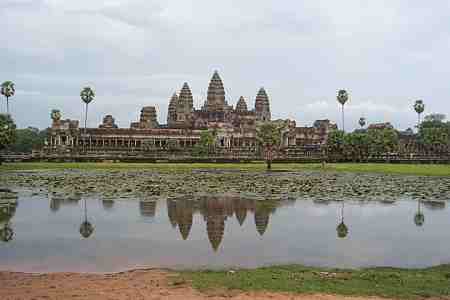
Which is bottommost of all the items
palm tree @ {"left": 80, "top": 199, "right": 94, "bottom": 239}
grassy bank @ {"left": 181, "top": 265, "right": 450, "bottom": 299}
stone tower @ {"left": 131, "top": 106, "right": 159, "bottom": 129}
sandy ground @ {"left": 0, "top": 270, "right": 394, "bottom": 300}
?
palm tree @ {"left": 80, "top": 199, "right": 94, "bottom": 239}

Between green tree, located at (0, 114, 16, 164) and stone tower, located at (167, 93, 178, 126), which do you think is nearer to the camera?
green tree, located at (0, 114, 16, 164)

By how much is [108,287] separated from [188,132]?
99.8 metres

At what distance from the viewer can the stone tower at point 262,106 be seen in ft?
416

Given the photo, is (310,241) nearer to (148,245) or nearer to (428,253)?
(428,253)

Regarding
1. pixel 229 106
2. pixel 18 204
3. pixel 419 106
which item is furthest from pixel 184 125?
pixel 18 204

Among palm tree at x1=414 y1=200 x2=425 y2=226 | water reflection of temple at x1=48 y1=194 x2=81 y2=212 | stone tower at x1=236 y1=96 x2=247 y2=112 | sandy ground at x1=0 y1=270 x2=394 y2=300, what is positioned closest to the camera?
sandy ground at x1=0 y1=270 x2=394 y2=300

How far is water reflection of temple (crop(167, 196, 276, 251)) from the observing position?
46.6 ft

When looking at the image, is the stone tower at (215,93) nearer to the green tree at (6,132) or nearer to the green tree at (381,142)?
the green tree at (381,142)

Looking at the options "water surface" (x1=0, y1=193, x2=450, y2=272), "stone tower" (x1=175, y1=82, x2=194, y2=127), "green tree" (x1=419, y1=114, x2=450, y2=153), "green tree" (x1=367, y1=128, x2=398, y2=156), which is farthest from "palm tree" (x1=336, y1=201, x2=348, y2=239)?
"stone tower" (x1=175, y1=82, x2=194, y2=127)

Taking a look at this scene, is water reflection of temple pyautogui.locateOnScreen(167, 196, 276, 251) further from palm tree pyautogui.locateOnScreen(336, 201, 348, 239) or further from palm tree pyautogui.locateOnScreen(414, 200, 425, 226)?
palm tree pyautogui.locateOnScreen(414, 200, 425, 226)

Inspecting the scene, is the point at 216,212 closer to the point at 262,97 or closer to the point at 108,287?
the point at 108,287

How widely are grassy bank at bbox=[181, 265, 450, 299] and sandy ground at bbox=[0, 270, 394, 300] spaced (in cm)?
31

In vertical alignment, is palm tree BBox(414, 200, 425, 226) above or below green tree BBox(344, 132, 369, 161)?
below

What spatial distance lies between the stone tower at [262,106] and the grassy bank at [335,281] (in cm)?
11656
